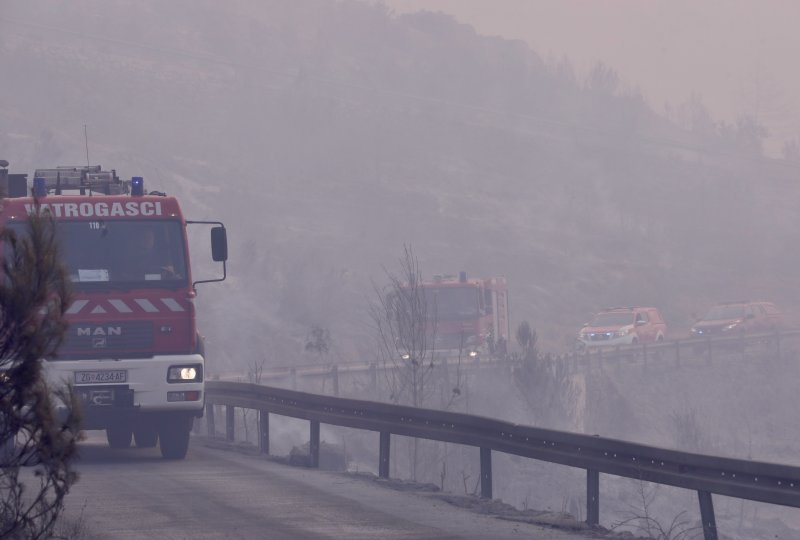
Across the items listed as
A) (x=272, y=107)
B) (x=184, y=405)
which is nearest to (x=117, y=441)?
(x=184, y=405)

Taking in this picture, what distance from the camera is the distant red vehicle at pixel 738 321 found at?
161 feet

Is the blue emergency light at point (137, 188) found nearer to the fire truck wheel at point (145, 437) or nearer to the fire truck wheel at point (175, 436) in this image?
the fire truck wheel at point (175, 436)

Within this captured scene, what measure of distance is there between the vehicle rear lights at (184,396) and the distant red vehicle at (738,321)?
3718 centimetres

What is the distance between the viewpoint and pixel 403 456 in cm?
2759

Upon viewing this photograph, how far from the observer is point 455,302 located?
37938 millimetres

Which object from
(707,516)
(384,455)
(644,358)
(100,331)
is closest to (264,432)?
(384,455)

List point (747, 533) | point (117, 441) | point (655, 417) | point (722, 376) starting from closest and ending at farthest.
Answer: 1. point (117, 441)
2. point (747, 533)
3. point (655, 417)
4. point (722, 376)

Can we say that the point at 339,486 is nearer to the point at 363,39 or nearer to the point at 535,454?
the point at 535,454

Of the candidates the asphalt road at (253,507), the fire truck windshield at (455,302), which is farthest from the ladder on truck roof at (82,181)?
the fire truck windshield at (455,302)

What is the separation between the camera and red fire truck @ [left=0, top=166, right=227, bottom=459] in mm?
13766

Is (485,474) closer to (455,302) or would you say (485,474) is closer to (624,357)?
(455,302)

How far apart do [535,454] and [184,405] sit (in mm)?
4524

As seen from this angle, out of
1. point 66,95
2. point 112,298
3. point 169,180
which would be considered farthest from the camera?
point 66,95

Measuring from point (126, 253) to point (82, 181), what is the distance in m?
2.04
